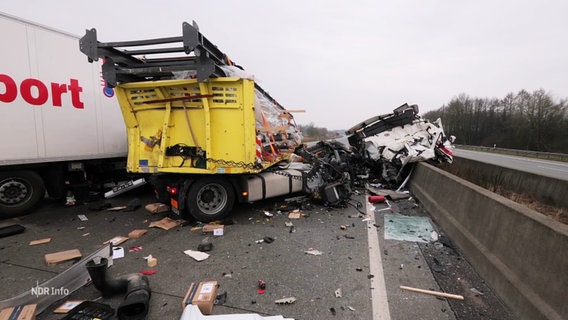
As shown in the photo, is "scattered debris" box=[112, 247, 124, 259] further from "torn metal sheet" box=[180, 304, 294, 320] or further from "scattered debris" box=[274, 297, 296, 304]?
"scattered debris" box=[274, 297, 296, 304]

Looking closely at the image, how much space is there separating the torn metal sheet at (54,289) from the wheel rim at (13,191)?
354cm

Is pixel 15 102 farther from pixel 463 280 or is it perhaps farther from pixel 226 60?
pixel 463 280

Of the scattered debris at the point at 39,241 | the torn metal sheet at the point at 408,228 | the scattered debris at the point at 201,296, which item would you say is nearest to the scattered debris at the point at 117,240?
the scattered debris at the point at 39,241

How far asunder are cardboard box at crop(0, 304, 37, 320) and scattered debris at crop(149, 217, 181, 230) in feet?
7.90

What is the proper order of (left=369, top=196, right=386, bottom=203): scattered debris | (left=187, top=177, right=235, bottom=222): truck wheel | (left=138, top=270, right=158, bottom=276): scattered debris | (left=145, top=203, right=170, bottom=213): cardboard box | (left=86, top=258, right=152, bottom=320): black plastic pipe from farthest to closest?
(left=369, top=196, right=386, bottom=203): scattered debris → (left=145, top=203, right=170, bottom=213): cardboard box → (left=187, top=177, right=235, bottom=222): truck wheel → (left=138, top=270, right=158, bottom=276): scattered debris → (left=86, top=258, right=152, bottom=320): black plastic pipe

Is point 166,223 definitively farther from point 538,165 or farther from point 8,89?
point 538,165

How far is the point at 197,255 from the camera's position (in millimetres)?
3818

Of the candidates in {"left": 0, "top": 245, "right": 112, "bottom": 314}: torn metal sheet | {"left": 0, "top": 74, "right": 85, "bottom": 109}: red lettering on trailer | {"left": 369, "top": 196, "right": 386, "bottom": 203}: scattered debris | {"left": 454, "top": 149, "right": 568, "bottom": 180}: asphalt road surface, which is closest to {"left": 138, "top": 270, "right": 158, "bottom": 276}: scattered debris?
{"left": 0, "top": 245, "right": 112, "bottom": 314}: torn metal sheet

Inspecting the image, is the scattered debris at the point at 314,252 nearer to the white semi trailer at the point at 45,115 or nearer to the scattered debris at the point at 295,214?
the scattered debris at the point at 295,214

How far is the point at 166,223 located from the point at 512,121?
56464 millimetres

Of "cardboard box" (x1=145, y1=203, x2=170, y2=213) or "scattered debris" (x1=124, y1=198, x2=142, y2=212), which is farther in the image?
"scattered debris" (x1=124, y1=198, x2=142, y2=212)

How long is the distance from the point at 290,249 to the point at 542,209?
3.87 m

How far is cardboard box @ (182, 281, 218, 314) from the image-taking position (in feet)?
8.31

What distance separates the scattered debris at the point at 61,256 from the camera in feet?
11.7
